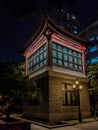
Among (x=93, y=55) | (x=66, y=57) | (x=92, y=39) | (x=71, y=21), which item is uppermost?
(x=71, y=21)

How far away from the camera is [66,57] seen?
19156mm

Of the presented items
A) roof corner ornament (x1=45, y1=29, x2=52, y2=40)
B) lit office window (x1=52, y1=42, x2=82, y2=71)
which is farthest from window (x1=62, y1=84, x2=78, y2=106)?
roof corner ornament (x1=45, y1=29, x2=52, y2=40)

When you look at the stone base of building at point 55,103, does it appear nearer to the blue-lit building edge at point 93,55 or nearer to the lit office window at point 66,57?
the lit office window at point 66,57

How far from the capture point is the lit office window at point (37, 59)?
18.7 metres

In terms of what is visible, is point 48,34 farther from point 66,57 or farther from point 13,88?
point 13,88

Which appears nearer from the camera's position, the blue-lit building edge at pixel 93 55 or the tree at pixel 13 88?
the tree at pixel 13 88

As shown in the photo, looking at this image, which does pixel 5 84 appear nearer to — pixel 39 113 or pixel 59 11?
pixel 59 11

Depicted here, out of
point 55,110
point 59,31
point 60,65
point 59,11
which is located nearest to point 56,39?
point 59,31

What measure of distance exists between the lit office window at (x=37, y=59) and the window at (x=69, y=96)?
3.37 m

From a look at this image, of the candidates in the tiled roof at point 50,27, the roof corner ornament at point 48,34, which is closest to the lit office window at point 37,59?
the roof corner ornament at point 48,34

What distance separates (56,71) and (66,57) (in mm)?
2511

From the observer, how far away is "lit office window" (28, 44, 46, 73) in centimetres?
1873

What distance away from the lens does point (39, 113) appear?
17.4 metres

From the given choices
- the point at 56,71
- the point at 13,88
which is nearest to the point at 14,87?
the point at 13,88
